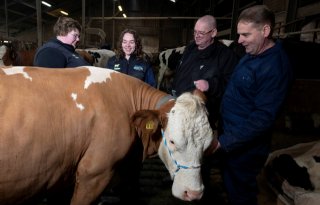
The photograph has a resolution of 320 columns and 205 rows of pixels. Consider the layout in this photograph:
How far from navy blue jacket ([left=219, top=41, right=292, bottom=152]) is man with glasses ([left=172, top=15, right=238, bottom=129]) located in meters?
0.44

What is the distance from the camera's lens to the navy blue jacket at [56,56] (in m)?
2.79

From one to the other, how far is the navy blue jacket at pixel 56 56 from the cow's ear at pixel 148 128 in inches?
46.3

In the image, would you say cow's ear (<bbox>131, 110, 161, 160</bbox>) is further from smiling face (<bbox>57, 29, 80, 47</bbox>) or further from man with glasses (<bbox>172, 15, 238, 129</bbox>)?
smiling face (<bbox>57, 29, 80, 47</bbox>)

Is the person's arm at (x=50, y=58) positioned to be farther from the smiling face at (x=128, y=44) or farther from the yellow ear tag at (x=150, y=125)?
the yellow ear tag at (x=150, y=125)

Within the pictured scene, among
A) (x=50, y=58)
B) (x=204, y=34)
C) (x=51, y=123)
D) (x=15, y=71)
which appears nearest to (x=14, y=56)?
(x=50, y=58)

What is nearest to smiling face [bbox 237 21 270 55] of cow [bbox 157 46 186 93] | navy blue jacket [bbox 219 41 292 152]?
navy blue jacket [bbox 219 41 292 152]

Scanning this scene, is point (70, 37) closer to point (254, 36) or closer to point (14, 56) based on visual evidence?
point (254, 36)

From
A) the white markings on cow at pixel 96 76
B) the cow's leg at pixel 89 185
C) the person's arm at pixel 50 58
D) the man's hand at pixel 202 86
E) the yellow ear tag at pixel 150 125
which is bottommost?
the cow's leg at pixel 89 185

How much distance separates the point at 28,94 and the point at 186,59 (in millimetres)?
1773

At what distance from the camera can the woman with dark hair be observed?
3.42 meters

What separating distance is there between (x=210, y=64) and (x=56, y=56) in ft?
5.16

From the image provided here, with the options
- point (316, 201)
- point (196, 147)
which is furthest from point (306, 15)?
point (196, 147)

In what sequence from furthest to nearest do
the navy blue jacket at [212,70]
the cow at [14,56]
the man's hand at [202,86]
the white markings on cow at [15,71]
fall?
the cow at [14,56] < the navy blue jacket at [212,70] < the man's hand at [202,86] < the white markings on cow at [15,71]

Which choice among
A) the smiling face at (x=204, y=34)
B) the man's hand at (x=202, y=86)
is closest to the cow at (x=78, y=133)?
the man's hand at (x=202, y=86)
